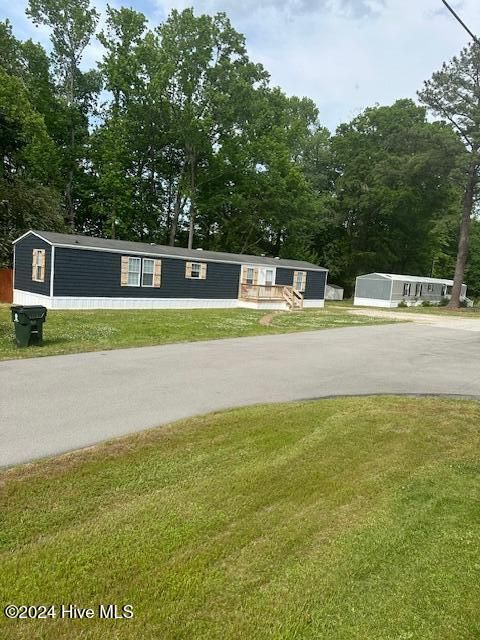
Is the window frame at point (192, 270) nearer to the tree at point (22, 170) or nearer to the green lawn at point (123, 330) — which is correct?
the green lawn at point (123, 330)

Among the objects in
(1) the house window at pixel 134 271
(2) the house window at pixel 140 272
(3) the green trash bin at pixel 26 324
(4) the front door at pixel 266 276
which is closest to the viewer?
(3) the green trash bin at pixel 26 324

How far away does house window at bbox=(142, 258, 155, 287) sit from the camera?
834 inches

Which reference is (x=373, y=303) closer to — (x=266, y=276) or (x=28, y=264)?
(x=266, y=276)

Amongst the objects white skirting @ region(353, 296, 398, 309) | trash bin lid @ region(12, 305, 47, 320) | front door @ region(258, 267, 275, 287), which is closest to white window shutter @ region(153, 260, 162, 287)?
front door @ region(258, 267, 275, 287)

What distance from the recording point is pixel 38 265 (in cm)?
1888

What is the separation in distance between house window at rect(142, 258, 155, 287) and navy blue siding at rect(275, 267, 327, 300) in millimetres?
8980

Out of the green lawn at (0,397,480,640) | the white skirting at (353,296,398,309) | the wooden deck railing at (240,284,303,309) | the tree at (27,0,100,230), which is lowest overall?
the white skirting at (353,296,398,309)

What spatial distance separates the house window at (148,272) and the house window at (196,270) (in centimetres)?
205

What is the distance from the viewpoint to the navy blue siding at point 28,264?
18250 mm

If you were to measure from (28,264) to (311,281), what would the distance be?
17219 mm

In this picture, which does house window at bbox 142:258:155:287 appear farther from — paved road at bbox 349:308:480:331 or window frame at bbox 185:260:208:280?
paved road at bbox 349:308:480:331

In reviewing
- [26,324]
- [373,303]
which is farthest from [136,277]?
[373,303]

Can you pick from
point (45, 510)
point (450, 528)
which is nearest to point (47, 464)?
point (45, 510)

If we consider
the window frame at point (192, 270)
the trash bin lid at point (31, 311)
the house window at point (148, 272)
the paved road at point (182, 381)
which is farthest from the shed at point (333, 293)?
the trash bin lid at point (31, 311)
